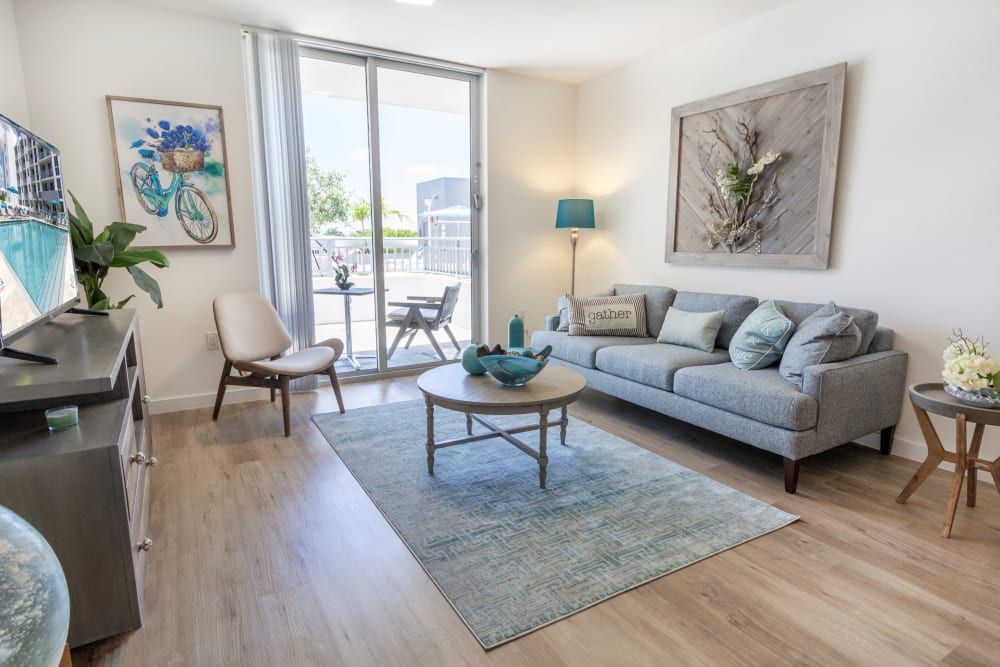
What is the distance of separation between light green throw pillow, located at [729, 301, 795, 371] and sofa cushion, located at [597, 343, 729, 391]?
0.82ft

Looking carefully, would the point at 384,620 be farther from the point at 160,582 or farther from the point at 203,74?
the point at 203,74

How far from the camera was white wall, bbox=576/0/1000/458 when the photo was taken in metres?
2.56

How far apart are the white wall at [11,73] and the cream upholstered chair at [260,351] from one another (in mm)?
1394

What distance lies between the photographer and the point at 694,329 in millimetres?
3504

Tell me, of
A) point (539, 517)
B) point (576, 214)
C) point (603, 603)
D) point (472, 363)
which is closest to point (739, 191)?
point (576, 214)

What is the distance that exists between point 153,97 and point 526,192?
2.94 metres

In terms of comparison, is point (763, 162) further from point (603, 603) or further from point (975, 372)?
point (603, 603)

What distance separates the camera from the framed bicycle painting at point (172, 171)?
11.0 ft

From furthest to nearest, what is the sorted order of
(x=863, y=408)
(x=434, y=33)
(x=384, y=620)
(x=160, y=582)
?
(x=434, y=33) → (x=863, y=408) → (x=160, y=582) → (x=384, y=620)

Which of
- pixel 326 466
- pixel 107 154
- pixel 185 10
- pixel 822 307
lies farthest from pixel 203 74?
pixel 822 307

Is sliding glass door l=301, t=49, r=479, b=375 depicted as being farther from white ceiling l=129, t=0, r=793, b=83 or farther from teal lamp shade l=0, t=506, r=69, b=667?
teal lamp shade l=0, t=506, r=69, b=667

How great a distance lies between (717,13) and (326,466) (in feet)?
12.0

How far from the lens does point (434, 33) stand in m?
3.78

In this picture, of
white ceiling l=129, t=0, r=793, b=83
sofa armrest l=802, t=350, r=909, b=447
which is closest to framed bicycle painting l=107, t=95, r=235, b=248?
white ceiling l=129, t=0, r=793, b=83
